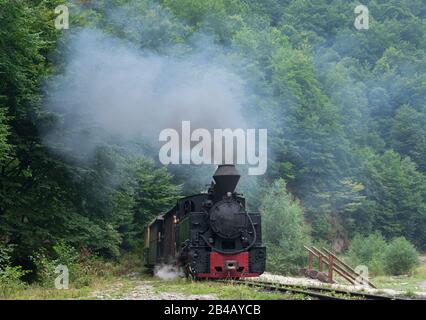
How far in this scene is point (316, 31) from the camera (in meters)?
88.7

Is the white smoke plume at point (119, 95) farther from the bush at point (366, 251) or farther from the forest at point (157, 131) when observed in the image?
the bush at point (366, 251)

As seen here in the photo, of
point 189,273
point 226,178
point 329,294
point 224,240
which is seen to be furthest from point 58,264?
point 329,294

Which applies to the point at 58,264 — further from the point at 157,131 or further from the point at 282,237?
the point at 282,237

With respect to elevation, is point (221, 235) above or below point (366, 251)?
above

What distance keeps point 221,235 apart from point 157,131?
5.26 m

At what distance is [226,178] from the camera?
14.7 m

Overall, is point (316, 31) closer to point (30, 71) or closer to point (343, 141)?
point (343, 141)

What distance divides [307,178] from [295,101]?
626 cm

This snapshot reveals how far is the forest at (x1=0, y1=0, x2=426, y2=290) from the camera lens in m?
16.1

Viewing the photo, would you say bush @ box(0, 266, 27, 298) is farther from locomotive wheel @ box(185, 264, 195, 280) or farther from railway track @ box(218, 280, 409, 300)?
railway track @ box(218, 280, 409, 300)

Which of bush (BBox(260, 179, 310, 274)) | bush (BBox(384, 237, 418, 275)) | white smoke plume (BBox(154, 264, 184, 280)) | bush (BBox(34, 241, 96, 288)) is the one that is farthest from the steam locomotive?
bush (BBox(384, 237, 418, 275))

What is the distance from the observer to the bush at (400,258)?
74.9 feet
